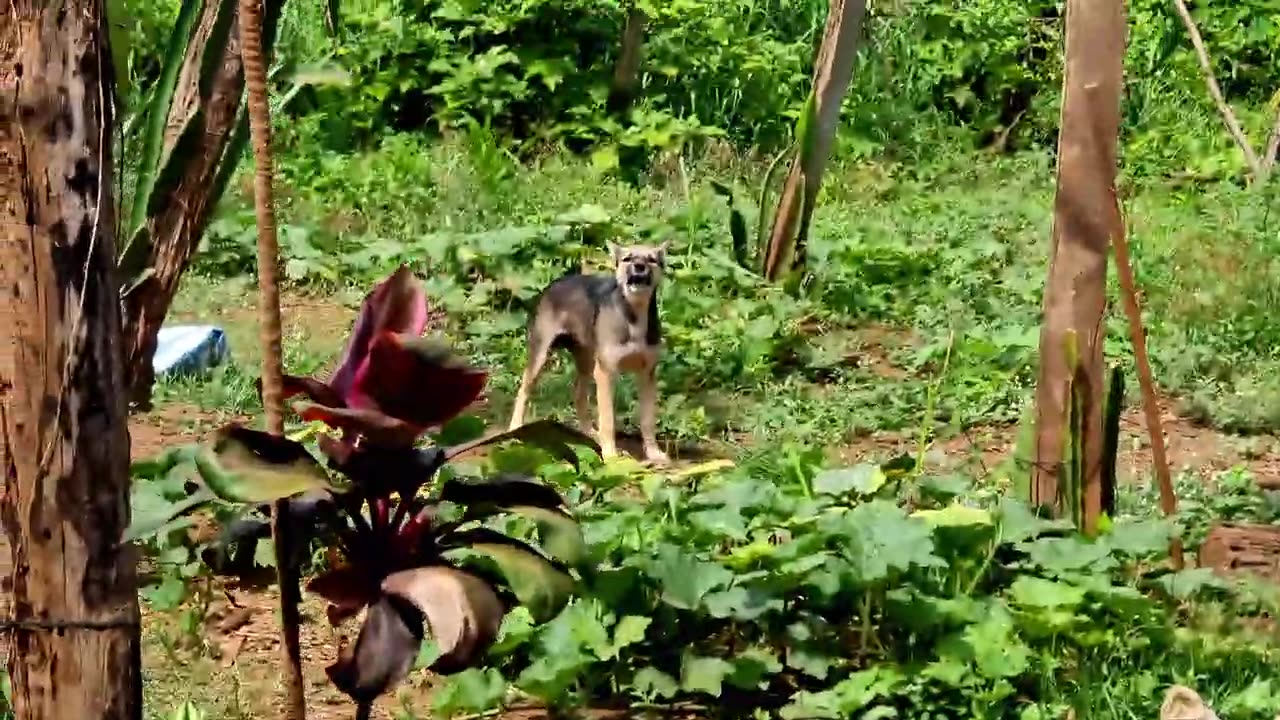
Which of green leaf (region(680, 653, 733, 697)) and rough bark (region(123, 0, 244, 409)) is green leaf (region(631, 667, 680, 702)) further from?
rough bark (region(123, 0, 244, 409))

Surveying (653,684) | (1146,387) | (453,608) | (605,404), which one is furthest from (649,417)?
(453,608)

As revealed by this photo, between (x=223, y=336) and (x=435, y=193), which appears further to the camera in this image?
(x=435, y=193)

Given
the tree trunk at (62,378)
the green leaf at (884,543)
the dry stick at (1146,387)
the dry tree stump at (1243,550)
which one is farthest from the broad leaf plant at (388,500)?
the dry tree stump at (1243,550)

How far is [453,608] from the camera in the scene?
301cm

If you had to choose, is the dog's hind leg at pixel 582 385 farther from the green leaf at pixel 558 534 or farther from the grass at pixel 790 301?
the green leaf at pixel 558 534

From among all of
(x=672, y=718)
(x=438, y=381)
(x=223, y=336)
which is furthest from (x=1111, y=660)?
(x=223, y=336)

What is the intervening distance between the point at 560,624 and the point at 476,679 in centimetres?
23

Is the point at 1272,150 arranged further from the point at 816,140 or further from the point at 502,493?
the point at 502,493

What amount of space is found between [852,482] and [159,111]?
2135mm

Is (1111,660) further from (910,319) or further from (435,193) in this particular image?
(435,193)

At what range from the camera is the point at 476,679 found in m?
4.04

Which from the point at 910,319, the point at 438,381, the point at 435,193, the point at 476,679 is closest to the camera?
the point at 438,381

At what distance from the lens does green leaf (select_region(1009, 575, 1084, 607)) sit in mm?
4074

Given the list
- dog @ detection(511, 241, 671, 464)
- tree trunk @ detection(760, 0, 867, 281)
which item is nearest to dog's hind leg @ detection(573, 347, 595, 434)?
dog @ detection(511, 241, 671, 464)
